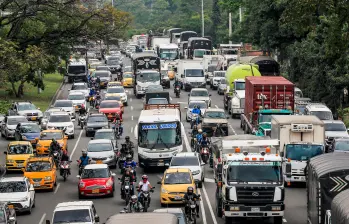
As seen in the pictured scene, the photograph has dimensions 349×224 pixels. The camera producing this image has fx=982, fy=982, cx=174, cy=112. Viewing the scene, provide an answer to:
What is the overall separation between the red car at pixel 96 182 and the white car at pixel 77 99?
28.5 m

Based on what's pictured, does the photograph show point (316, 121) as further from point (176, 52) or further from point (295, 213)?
point (176, 52)

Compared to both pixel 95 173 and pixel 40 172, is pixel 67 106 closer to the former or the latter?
pixel 40 172

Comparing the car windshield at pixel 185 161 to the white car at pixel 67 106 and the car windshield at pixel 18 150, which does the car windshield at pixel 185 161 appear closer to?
the car windshield at pixel 18 150

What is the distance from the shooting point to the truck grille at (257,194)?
29953 mm

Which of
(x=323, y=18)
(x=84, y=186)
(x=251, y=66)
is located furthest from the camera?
(x=251, y=66)

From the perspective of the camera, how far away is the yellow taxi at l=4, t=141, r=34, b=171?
45188 millimetres

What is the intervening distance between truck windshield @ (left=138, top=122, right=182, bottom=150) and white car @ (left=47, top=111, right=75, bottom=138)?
526 inches

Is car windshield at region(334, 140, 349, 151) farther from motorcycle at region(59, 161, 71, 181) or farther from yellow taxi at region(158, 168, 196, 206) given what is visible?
motorcycle at region(59, 161, 71, 181)

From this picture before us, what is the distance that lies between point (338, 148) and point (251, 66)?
25.1 metres

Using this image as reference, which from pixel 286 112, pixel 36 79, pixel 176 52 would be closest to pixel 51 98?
pixel 36 79

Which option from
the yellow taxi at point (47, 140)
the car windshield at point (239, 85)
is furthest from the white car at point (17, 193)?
the car windshield at point (239, 85)

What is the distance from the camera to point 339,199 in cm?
2159

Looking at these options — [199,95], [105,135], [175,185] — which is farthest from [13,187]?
[199,95]

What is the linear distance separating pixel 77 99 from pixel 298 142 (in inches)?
1259
